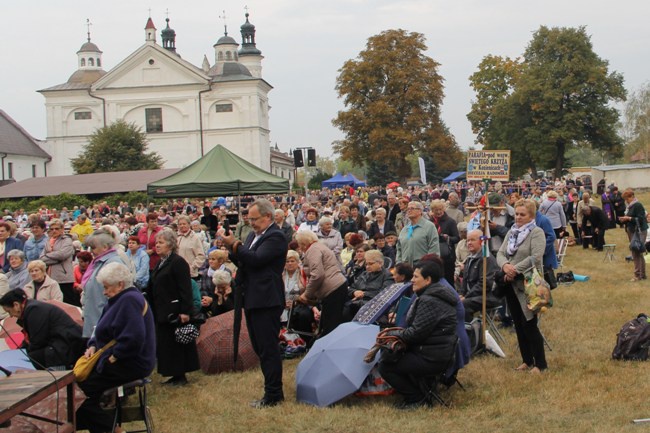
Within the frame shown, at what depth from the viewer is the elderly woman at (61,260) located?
10.9m

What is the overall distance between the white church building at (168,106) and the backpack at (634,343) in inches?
2616

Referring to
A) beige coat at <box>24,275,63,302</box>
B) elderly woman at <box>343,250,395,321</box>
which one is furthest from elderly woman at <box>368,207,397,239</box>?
beige coat at <box>24,275,63,302</box>

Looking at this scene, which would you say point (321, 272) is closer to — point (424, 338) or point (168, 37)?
point (424, 338)

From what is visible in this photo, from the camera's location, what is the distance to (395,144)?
59500 mm

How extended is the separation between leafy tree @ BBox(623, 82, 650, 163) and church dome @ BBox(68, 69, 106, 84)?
53090mm

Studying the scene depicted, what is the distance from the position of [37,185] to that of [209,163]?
40.7 metres

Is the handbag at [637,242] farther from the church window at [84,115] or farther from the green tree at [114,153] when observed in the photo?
the church window at [84,115]

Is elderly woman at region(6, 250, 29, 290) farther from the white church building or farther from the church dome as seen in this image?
the church dome

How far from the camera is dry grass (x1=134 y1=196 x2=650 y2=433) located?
21.8 ft

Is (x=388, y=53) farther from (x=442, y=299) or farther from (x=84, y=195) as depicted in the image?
(x=442, y=299)

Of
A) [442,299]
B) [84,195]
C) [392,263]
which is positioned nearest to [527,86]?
[84,195]

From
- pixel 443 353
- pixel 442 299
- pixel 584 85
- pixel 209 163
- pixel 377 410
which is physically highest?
pixel 584 85

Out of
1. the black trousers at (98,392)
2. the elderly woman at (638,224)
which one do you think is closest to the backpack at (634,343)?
the black trousers at (98,392)

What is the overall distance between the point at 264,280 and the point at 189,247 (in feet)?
15.2
